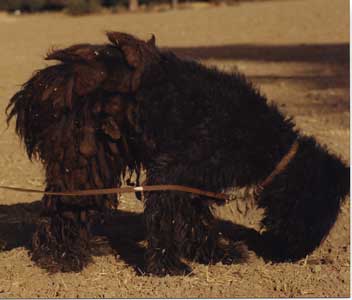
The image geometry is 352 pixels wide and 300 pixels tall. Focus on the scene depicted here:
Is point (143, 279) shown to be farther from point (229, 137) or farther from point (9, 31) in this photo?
point (9, 31)

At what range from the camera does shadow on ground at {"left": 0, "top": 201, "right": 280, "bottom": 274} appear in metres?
6.25

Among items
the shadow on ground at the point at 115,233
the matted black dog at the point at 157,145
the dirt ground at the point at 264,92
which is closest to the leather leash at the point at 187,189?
the matted black dog at the point at 157,145

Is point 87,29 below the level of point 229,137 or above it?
below

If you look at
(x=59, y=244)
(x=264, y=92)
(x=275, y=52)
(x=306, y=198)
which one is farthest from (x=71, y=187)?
(x=275, y=52)

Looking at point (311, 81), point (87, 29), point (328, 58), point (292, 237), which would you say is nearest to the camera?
point (292, 237)

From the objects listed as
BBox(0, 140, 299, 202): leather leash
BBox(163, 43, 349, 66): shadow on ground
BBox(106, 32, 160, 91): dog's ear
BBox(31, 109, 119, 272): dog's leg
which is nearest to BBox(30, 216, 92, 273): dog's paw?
BBox(31, 109, 119, 272): dog's leg

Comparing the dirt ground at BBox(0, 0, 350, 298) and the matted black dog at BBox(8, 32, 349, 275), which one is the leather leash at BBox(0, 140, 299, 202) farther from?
the dirt ground at BBox(0, 0, 350, 298)

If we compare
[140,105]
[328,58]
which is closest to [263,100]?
[140,105]

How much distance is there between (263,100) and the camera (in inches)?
223

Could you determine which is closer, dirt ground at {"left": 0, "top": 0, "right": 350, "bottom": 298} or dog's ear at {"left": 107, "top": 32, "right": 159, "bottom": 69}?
dog's ear at {"left": 107, "top": 32, "right": 159, "bottom": 69}

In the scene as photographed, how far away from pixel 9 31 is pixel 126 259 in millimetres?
19887

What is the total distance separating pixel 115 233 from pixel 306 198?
183 cm

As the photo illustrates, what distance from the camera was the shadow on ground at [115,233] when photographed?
20.5ft

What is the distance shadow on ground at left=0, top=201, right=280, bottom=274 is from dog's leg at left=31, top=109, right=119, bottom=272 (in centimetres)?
50
